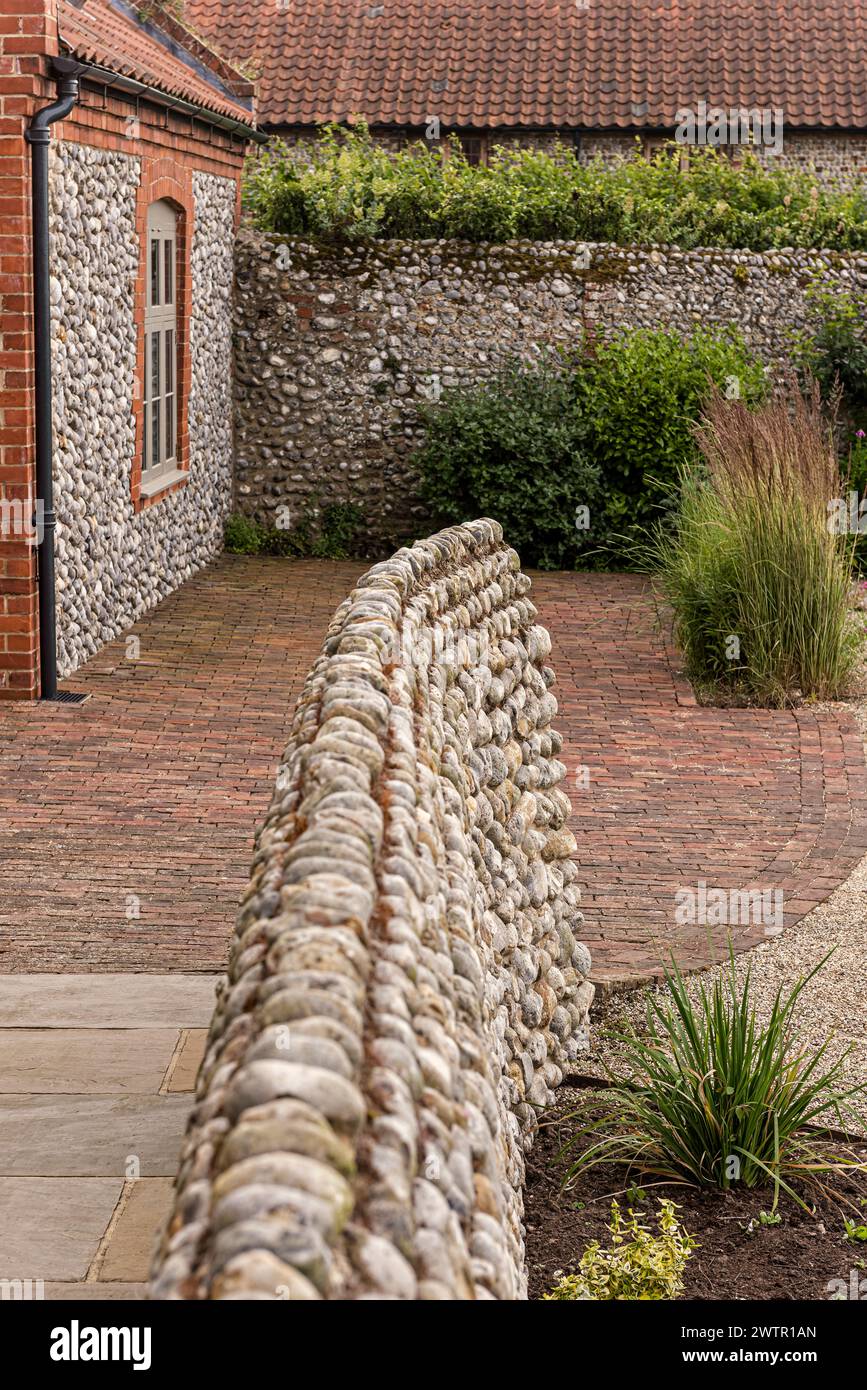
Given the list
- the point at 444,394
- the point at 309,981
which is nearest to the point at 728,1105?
the point at 309,981

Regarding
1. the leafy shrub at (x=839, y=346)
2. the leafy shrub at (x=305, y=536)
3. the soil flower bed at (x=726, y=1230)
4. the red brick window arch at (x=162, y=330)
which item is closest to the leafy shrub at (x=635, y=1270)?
the soil flower bed at (x=726, y=1230)

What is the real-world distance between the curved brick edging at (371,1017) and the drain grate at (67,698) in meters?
5.26

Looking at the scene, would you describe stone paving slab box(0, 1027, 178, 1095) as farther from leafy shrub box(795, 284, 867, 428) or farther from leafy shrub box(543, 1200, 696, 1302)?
leafy shrub box(795, 284, 867, 428)

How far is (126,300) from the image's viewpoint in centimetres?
1081

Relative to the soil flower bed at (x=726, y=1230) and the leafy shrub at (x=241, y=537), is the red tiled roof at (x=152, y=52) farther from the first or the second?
the soil flower bed at (x=726, y=1230)

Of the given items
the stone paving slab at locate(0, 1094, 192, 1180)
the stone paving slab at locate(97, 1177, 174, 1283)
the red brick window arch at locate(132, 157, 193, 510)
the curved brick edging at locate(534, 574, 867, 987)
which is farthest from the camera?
the red brick window arch at locate(132, 157, 193, 510)

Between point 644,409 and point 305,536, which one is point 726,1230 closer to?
point 644,409

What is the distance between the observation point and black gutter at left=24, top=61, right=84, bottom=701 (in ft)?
28.3

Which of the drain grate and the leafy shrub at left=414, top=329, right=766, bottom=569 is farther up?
the leafy shrub at left=414, top=329, right=766, bottom=569

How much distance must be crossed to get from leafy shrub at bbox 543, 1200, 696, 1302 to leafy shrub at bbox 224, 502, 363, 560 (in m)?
11.6

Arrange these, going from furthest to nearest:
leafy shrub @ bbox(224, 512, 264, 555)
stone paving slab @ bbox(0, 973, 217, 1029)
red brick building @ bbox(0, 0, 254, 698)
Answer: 1. leafy shrub @ bbox(224, 512, 264, 555)
2. red brick building @ bbox(0, 0, 254, 698)
3. stone paving slab @ bbox(0, 973, 217, 1029)

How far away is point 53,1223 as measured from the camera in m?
3.72

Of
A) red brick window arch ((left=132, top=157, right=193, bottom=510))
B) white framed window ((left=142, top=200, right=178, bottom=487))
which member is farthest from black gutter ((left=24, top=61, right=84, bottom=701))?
white framed window ((left=142, top=200, right=178, bottom=487))
